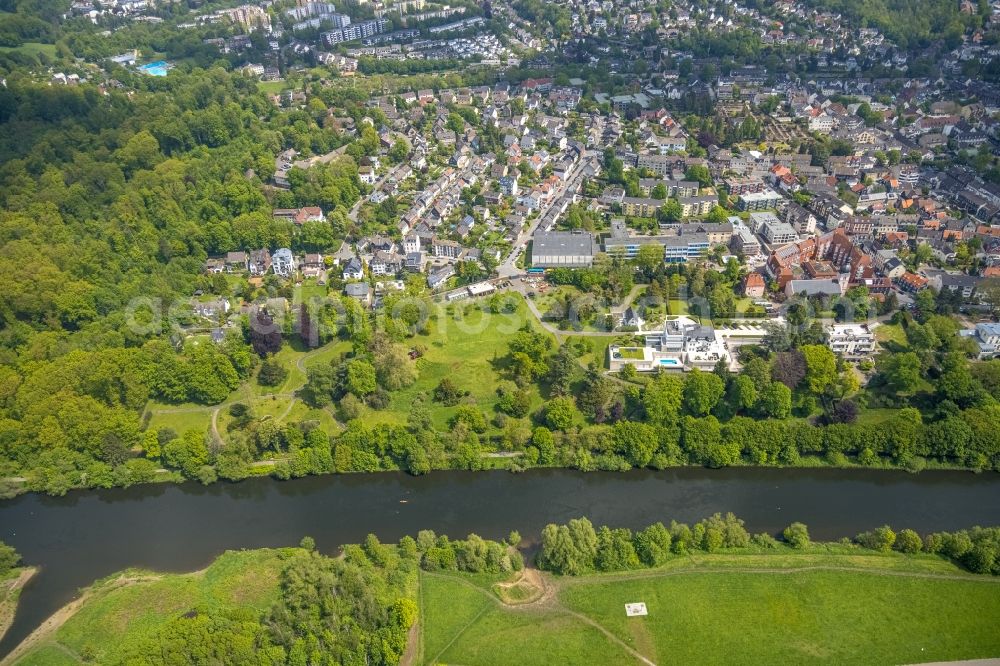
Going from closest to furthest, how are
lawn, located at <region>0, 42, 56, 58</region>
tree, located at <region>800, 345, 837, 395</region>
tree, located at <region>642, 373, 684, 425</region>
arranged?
tree, located at <region>642, 373, 684, 425</region> < tree, located at <region>800, 345, 837, 395</region> < lawn, located at <region>0, 42, 56, 58</region>

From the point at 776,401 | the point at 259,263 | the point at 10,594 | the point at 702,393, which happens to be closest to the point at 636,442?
the point at 702,393

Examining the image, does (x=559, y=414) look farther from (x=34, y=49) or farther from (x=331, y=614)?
(x=34, y=49)

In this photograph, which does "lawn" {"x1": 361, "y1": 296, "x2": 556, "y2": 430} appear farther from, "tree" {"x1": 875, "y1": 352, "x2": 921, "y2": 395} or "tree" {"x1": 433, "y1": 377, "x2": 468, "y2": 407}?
"tree" {"x1": 875, "y1": 352, "x2": 921, "y2": 395}

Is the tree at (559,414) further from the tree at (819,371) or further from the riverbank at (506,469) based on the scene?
the tree at (819,371)

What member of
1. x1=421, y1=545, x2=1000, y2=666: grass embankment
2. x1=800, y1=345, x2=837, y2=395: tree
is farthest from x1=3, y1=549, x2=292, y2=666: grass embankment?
x1=800, y1=345, x2=837, y2=395: tree

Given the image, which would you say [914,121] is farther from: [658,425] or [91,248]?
[91,248]

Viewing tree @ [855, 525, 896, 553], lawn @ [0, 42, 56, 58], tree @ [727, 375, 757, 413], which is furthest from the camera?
lawn @ [0, 42, 56, 58]
